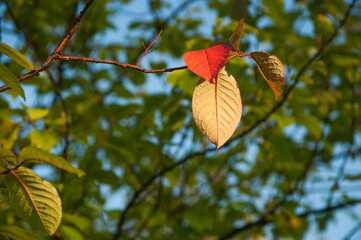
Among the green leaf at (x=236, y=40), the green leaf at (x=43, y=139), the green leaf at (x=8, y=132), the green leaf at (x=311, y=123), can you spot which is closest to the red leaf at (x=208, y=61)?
the green leaf at (x=236, y=40)

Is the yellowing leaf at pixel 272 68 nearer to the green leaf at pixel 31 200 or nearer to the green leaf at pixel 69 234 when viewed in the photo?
the green leaf at pixel 31 200

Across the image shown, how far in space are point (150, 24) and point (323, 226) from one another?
1.92 metres

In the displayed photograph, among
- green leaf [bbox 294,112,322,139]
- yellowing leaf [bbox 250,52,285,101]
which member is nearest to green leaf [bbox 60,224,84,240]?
yellowing leaf [bbox 250,52,285,101]

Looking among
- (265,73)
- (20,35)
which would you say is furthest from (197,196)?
(265,73)

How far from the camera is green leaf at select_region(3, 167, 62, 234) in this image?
0.64m

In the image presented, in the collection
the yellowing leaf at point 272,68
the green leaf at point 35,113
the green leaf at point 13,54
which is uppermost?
the green leaf at point 35,113

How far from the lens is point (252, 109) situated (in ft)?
4.38

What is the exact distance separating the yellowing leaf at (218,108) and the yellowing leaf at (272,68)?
0.20 feet

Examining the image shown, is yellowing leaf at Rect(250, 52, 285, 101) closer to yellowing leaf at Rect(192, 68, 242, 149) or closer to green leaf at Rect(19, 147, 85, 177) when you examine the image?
yellowing leaf at Rect(192, 68, 242, 149)

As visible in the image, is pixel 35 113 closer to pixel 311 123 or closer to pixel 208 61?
pixel 208 61

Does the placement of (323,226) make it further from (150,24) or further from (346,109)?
(150,24)

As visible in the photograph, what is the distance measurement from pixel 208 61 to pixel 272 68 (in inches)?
5.3

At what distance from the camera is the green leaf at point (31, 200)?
0.64 m

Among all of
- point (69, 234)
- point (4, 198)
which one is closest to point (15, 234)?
point (4, 198)
